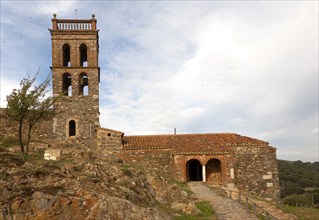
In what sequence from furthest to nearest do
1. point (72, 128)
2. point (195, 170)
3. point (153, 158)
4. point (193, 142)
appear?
point (195, 170)
point (193, 142)
point (72, 128)
point (153, 158)

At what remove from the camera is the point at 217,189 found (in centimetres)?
2342

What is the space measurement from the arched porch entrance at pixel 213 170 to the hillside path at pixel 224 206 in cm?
440

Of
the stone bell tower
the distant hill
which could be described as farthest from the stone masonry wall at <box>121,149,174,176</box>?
the distant hill

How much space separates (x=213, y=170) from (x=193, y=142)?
9.70ft

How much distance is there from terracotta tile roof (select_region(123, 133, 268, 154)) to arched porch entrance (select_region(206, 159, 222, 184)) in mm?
1522

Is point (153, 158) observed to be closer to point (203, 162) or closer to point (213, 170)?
point (203, 162)

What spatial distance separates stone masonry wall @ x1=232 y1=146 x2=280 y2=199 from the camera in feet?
86.0

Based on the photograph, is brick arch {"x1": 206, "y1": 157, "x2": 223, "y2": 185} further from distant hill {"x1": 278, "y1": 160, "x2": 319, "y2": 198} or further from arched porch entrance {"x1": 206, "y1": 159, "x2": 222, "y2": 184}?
distant hill {"x1": 278, "y1": 160, "x2": 319, "y2": 198}

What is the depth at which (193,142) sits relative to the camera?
2814cm

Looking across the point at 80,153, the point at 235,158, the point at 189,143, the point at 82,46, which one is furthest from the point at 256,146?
the point at 82,46

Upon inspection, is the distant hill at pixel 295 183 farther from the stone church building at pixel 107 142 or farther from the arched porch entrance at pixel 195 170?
the stone church building at pixel 107 142

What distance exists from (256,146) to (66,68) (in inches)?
677

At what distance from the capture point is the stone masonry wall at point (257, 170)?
A: 86.0 feet

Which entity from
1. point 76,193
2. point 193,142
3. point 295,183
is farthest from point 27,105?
point 295,183
